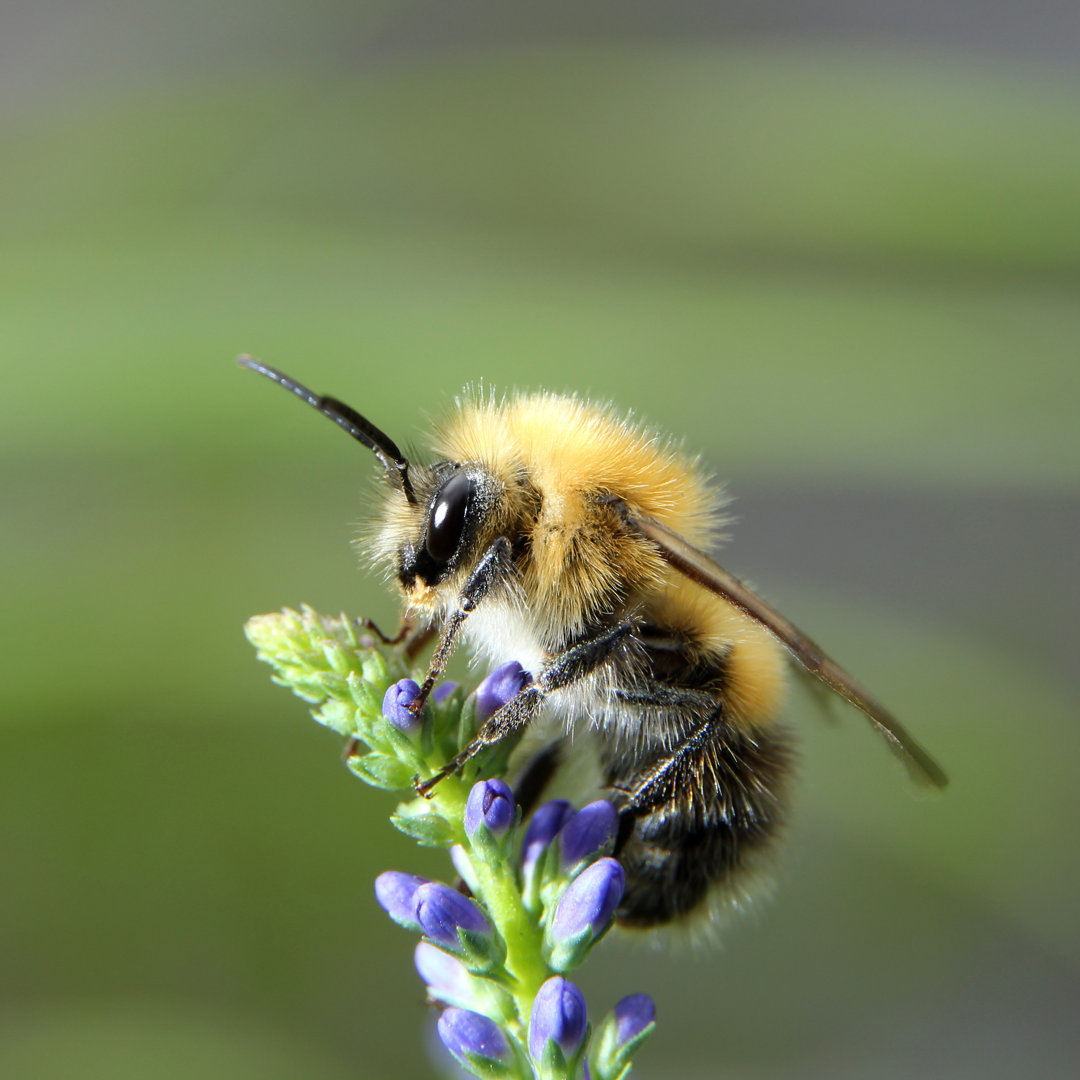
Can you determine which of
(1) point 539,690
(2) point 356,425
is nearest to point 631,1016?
(1) point 539,690

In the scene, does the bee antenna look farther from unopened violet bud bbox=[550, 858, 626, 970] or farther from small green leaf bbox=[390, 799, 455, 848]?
unopened violet bud bbox=[550, 858, 626, 970]

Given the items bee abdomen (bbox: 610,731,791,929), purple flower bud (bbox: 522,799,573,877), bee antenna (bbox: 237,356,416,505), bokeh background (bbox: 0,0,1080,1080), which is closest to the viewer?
Answer: purple flower bud (bbox: 522,799,573,877)

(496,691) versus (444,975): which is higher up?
(496,691)

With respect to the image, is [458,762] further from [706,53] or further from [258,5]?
[258,5]

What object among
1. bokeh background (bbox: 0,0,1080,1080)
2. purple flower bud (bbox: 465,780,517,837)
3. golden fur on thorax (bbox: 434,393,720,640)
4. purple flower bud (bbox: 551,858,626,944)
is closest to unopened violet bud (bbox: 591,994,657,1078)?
purple flower bud (bbox: 551,858,626,944)

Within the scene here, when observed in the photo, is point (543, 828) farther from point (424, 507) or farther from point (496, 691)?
point (424, 507)

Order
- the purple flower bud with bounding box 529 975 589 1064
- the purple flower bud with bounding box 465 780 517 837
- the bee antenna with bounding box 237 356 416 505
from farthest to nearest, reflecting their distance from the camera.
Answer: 1. the bee antenna with bounding box 237 356 416 505
2. the purple flower bud with bounding box 465 780 517 837
3. the purple flower bud with bounding box 529 975 589 1064
